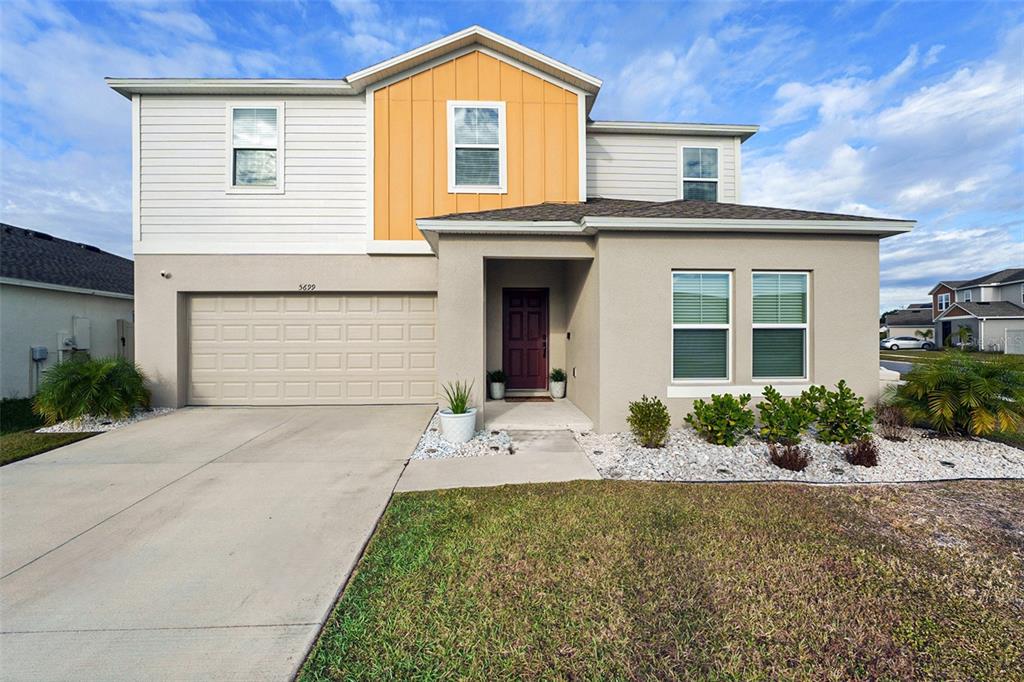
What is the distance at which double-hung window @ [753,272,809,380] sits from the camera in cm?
591

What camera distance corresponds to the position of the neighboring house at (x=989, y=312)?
28.7 metres

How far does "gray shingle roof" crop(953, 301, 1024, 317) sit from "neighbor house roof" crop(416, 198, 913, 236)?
38.5 metres

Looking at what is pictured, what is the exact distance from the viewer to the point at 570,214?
21.2 ft

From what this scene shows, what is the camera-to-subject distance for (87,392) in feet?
21.0

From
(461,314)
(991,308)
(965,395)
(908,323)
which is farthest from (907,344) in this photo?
(461,314)

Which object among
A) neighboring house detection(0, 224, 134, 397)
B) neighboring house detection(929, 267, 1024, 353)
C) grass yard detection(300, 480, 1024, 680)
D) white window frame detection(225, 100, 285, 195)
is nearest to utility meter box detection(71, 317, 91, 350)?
neighboring house detection(0, 224, 134, 397)

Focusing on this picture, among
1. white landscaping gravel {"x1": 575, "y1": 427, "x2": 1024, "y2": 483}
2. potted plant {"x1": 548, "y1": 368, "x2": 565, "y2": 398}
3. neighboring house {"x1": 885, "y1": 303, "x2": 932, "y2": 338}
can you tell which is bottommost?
white landscaping gravel {"x1": 575, "y1": 427, "x2": 1024, "y2": 483}

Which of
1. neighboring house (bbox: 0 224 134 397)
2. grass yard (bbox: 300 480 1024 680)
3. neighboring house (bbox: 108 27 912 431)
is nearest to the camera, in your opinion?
grass yard (bbox: 300 480 1024 680)

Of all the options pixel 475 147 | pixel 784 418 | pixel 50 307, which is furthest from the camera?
pixel 50 307

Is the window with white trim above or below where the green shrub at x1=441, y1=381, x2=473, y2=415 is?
above

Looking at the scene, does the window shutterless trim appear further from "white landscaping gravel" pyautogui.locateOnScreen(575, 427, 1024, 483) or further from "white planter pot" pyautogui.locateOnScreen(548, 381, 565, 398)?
"white landscaping gravel" pyautogui.locateOnScreen(575, 427, 1024, 483)

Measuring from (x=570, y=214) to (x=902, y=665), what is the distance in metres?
5.89

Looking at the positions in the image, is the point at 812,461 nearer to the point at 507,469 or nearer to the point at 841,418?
the point at 841,418

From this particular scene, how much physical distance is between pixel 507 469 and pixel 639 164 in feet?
25.0
